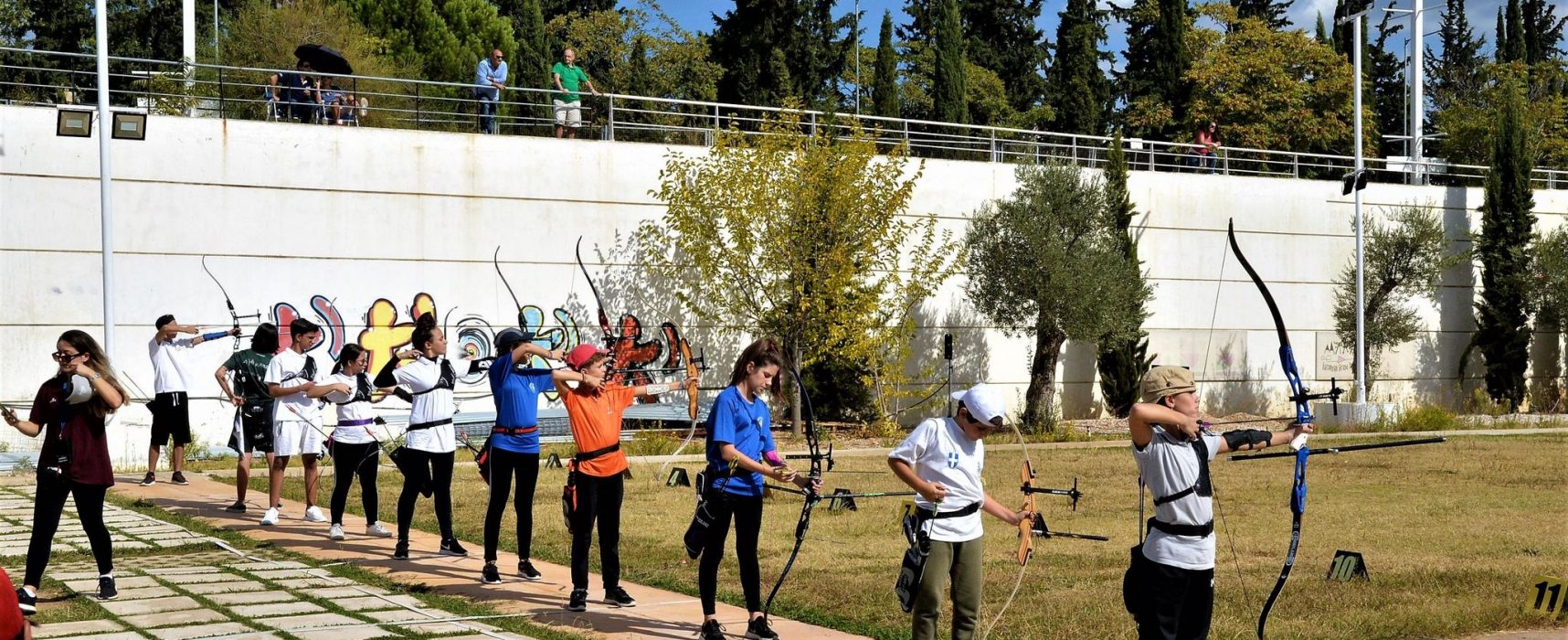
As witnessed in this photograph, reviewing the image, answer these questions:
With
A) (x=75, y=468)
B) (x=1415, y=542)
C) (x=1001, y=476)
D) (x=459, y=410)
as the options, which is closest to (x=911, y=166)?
(x=459, y=410)

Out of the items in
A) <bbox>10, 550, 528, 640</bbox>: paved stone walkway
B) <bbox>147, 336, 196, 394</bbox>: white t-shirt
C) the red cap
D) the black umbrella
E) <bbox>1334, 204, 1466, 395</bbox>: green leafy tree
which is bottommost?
<bbox>10, 550, 528, 640</bbox>: paved stone walkway

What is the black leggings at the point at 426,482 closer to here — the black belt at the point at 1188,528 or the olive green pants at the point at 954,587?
the olive green pants at the point at 954,587

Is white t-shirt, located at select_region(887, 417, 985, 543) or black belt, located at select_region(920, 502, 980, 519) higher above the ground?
white t-shirt, located at select_region(887, 417, 985, 543)

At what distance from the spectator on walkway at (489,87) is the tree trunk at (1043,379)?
11.7 m

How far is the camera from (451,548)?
1107 cm

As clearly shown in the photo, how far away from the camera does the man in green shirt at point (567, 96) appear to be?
1020 inches

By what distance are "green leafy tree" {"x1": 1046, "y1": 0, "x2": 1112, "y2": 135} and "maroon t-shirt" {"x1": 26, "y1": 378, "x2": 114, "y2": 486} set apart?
140 ft

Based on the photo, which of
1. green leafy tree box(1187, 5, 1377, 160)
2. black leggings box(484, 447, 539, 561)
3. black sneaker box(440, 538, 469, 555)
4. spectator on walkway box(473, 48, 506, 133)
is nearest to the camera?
→ black leggings box(484, 447, 539, 561)

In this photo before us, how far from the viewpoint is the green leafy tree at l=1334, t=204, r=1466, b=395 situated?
33.8 meters

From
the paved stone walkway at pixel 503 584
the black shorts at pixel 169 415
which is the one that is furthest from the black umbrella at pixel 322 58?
the paved stone walkway at pixel 503 584

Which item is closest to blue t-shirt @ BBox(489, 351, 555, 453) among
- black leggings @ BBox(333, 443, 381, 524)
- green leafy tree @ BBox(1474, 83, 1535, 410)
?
black leggings @ BBox(333, 443, 381, 524)

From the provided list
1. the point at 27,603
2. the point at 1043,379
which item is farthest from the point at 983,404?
the point at 1043,379

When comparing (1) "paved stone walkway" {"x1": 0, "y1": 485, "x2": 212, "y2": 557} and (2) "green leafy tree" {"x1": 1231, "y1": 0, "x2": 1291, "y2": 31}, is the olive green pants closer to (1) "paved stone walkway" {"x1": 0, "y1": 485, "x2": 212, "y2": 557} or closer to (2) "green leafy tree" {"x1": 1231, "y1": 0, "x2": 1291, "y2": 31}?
(1) "paved stone walkway" {"x1": 0, "y1": 485, "x2": 212, "y2": 557}

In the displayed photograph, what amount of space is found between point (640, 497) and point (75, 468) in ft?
24.9
